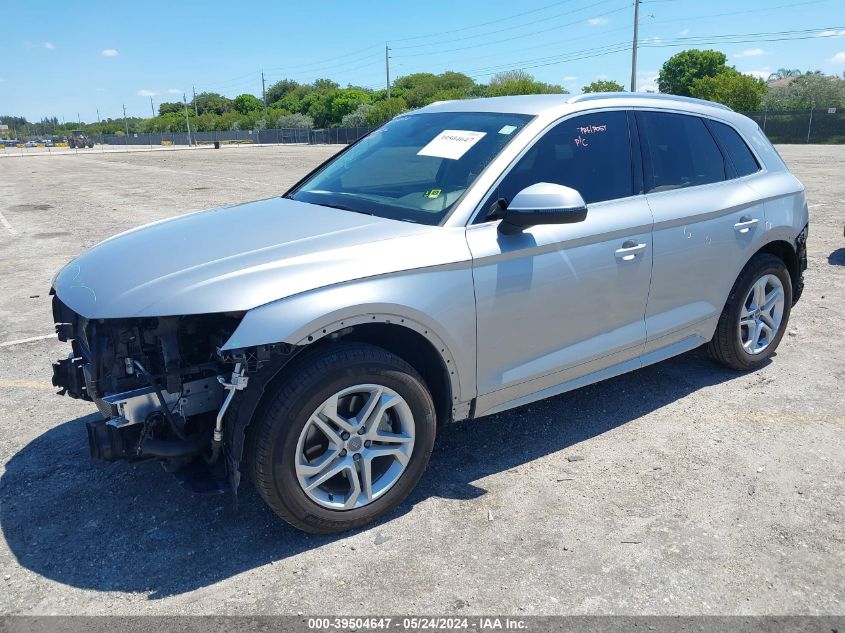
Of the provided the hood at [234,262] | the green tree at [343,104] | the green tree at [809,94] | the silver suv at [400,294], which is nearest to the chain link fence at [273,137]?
the green tree at [343,104]

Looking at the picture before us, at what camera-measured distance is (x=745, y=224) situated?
14.4 ft

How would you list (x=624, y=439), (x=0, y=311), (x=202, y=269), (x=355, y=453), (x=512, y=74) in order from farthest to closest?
(x=512, y=74), (x=0, y=311), (x=624, y=439), (x=355, y=453), (x=202, y=269)

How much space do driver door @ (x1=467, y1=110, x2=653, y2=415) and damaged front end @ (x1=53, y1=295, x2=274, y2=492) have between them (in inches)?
46.0

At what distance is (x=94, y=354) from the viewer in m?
2.81

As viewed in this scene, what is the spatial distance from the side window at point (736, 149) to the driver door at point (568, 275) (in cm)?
100

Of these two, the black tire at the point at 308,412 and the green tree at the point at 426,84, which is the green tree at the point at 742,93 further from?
the black tire at the point at 308,412

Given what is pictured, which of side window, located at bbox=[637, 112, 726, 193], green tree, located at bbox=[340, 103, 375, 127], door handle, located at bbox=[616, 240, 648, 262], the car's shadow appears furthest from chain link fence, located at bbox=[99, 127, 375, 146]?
door handle, located at bbox=[616, 240, 648, 262]

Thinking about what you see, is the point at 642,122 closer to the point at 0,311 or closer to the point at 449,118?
the point at 449,118

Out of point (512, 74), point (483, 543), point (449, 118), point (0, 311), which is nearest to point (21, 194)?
point (0, 311)

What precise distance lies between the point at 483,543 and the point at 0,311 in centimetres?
581

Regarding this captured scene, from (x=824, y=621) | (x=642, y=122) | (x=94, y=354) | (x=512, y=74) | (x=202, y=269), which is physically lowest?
(x=824, y=621)

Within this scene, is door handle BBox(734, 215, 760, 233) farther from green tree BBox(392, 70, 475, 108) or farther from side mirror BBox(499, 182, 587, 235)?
green tree BBox(392, 70, 475, 108)

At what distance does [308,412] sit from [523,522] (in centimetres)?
117

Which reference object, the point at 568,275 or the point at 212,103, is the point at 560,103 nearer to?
the point at 568,275
